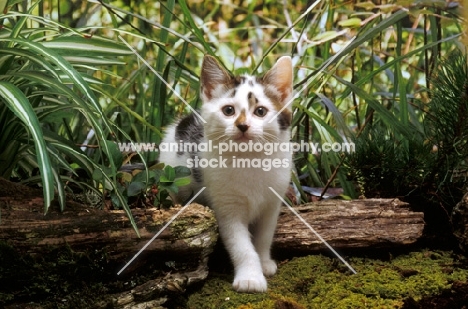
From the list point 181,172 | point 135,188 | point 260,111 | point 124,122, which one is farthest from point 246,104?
point 124,122

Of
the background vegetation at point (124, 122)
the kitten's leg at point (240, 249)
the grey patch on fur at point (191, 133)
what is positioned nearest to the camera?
the background vegetation at point (124, 122)

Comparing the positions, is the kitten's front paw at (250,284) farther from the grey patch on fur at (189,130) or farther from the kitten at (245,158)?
the grey patch on fur at (189,130)

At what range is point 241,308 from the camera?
123cm

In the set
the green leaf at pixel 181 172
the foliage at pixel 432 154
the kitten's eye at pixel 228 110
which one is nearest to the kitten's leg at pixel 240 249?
the green leaf at pixel 181 172

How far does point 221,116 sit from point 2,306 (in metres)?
0.69

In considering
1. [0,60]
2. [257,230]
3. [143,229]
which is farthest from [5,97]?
[257,230]

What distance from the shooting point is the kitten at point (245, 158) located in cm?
144

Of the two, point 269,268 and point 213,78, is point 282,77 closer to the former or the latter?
point 213,78

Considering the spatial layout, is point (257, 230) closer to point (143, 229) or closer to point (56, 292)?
point (143, 229)

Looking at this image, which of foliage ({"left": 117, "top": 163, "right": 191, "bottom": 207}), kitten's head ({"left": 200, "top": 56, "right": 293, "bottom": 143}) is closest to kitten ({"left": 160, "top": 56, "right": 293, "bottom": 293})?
kitten's head ({"left": 200, "top": 56, "right": 293, "bottom": 143})

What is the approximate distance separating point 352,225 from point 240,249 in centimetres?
33

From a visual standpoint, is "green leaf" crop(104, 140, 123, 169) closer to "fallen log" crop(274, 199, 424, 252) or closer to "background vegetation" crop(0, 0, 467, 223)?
"background vegetation" crop(0, 0, 467, 223)

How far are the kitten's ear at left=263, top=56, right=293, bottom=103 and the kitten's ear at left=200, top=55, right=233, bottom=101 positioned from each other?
11 cm

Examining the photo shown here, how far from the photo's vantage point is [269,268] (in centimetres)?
148
